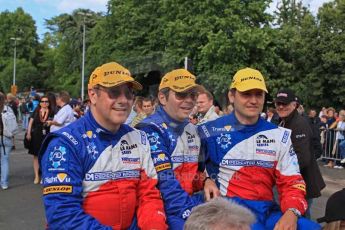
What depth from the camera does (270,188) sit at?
375 cm

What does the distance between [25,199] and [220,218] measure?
8.06 m

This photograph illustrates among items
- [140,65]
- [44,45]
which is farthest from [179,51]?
[44,45]

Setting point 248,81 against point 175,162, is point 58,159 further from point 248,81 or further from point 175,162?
point 248,81

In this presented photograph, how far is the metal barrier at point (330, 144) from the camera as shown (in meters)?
15.4

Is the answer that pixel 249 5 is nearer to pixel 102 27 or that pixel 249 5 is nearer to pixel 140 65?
pixel 140 65

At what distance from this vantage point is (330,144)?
1575cm

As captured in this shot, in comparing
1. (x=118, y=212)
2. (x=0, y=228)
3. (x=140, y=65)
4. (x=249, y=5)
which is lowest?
(x=0, y=228)

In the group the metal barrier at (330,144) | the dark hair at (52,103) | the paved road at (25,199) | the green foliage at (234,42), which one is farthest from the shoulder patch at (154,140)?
the green foliage at (234,42)

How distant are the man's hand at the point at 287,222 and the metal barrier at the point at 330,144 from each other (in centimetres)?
1267

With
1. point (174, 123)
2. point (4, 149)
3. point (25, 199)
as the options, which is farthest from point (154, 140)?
point (4, 149)

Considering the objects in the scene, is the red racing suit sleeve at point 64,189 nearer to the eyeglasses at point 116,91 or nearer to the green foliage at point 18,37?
the eyeglasses at point 116,91

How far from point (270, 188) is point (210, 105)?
12.8ft

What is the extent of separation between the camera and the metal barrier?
50.5ft

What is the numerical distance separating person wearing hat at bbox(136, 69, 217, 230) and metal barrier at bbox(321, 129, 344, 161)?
489 inches
